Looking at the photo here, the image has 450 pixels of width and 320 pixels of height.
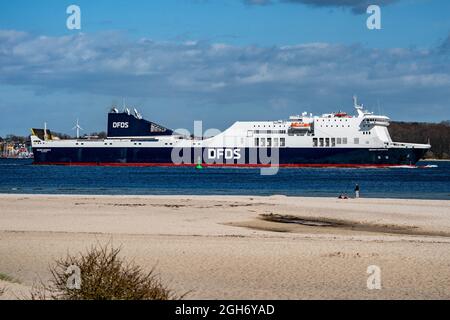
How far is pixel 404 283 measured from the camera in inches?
465

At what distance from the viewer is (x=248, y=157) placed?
89062 mm

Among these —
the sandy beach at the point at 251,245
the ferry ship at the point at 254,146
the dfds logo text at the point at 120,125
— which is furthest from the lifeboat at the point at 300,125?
the sandy beach at the point at 251,245

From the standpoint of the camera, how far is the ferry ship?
86062mm

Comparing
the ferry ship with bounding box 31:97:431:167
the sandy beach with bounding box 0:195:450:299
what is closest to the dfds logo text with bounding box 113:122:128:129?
the ferry ship with bounding box 31:97:431:167

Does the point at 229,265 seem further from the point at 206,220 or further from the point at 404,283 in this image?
the point at 206,220

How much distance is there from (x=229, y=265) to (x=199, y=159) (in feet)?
256

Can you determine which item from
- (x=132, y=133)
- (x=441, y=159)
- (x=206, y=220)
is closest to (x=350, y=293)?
(x=206, y=220)

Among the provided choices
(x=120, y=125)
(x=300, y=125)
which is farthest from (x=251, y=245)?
(x=120, y=125)

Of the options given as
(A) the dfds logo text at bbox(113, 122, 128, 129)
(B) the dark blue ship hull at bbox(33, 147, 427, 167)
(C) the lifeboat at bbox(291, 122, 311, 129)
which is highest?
(A) the dfds logo text at bbox(113, 122, 128, 129)

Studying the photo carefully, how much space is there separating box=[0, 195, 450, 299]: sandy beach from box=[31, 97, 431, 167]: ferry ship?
56664mm

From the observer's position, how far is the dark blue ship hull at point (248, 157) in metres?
85.8

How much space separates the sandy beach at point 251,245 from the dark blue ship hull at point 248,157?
185 ft

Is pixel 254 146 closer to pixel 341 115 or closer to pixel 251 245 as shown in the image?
pixel 341 115

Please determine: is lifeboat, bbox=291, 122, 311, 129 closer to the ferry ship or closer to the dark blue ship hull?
the ferry ship
